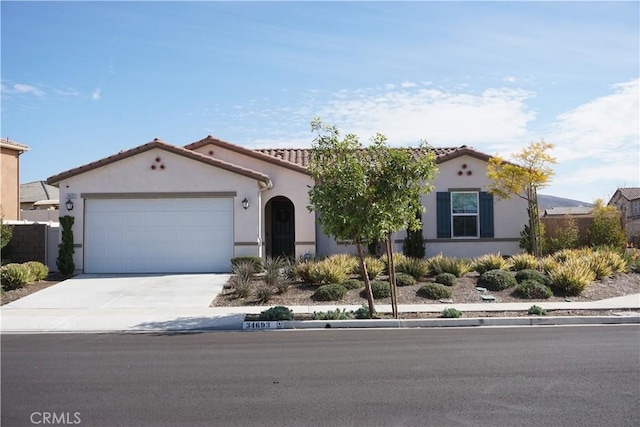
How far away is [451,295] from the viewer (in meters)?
16.5

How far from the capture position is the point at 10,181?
2902 cm

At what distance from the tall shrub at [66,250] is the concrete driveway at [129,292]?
51cm

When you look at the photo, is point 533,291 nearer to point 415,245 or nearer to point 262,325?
point 415,245

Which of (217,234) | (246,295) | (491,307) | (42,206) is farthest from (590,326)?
(42,206)

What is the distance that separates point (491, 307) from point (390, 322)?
3.30 m

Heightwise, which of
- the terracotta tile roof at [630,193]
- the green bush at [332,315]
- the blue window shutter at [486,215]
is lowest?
the green bush at [332,315]

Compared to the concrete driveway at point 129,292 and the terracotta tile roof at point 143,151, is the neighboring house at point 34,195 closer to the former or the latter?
the terracotta tile roof at point 143,151

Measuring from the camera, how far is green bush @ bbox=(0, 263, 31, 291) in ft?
56.7

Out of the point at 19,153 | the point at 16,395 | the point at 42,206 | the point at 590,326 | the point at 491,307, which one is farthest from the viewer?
the point at 42,206

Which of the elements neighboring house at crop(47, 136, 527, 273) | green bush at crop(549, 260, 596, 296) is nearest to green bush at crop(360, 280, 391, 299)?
neighboring house at crop(47, 136, 527, 273)

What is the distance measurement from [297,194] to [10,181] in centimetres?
1544

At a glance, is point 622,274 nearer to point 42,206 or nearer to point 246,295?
point 246,295

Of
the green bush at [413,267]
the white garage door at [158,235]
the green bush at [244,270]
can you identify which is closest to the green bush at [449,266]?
the green bush at [413,267]

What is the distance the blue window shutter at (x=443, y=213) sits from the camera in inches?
906
